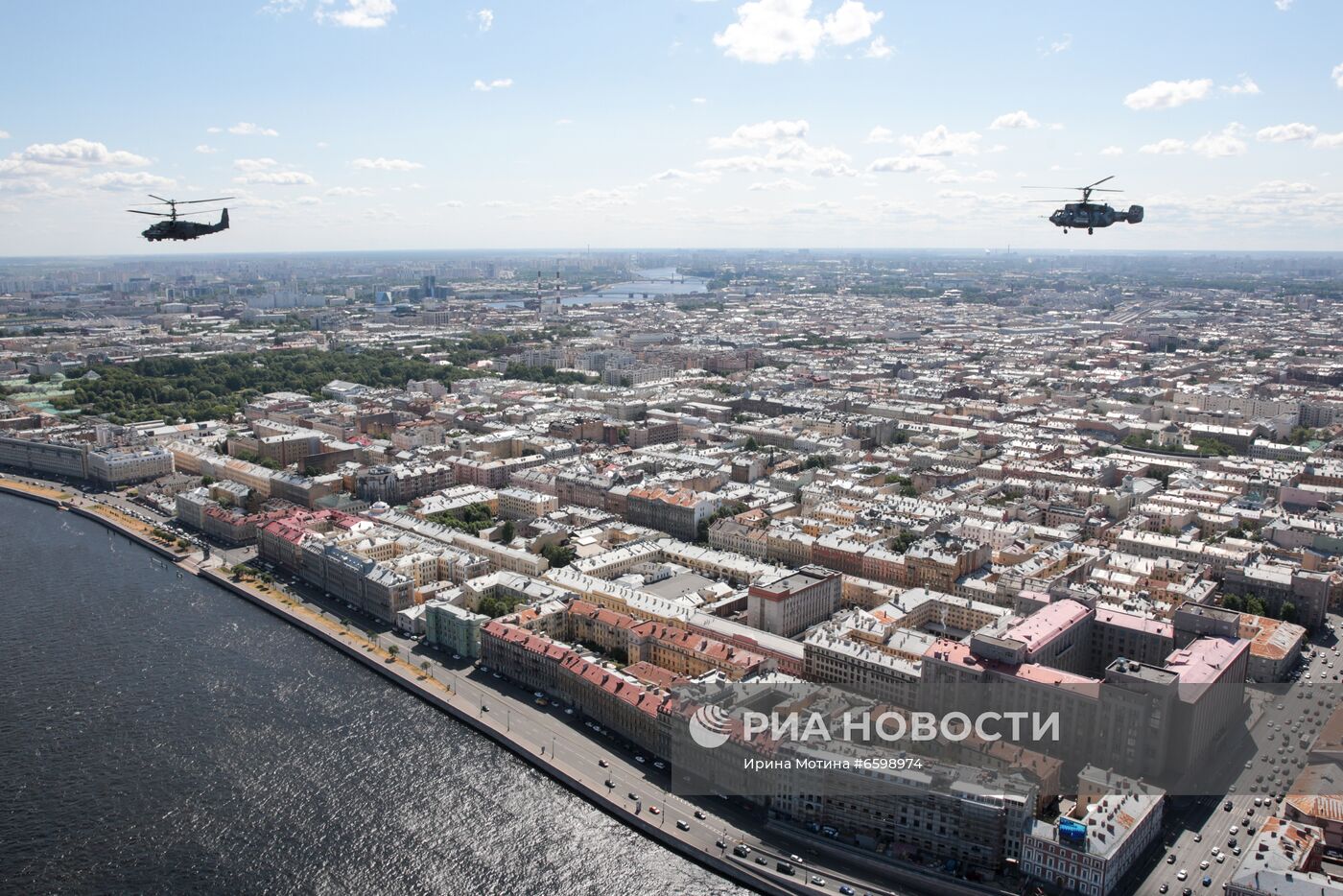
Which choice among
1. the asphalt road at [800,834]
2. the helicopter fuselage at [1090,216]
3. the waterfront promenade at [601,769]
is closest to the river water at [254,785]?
the waterfront promenade at [601,769]

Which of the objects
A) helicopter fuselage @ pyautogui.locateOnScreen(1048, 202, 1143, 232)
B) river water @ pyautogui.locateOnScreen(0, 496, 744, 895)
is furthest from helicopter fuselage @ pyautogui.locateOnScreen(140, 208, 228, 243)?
helicopter fuselage @ pyautogui.locateOnScreen(1048, 202, 1143, 232)

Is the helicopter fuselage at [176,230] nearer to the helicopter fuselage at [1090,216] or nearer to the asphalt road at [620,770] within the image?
the asphalt road at [620,770]

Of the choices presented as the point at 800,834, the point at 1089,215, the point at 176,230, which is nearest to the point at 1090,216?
the point at 1089,215

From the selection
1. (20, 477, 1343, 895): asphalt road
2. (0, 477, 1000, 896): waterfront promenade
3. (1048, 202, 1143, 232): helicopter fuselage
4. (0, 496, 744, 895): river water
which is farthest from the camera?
(1048, 202, 1143, 232): helicopter fuselage

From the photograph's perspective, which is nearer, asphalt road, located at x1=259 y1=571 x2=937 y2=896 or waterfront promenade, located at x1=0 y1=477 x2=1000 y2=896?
waterfront promenade, located at x1=0 y1=477 x2=1000 y2=896

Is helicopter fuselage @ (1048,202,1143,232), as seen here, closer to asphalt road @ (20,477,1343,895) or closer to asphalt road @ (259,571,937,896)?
asphalt road @ (20,477,1343,895)

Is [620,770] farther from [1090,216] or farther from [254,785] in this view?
[1090,216]

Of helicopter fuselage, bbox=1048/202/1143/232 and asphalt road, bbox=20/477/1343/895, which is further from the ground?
helicopter fuselage, bbox=1048/202/1143/232
